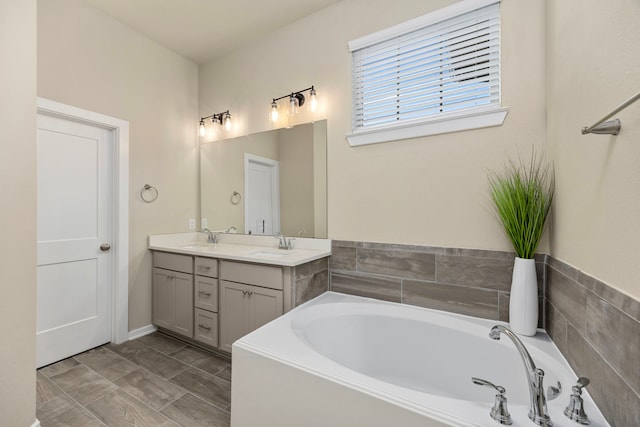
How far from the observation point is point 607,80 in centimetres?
95

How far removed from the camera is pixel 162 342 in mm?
2602

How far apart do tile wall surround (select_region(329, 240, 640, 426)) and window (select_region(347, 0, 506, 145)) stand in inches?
33.6

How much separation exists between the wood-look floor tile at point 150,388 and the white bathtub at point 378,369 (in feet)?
2.46

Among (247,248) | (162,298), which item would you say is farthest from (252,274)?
(162,298)

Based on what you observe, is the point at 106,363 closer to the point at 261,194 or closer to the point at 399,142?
the point at 261,194

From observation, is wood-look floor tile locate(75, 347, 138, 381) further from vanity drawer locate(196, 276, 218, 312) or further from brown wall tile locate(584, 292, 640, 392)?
brown wall tile locate(584, 292, 640, 392)

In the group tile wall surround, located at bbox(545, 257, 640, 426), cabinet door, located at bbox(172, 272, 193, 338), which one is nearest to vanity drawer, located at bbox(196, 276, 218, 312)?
cabinet door, located at bbox(172, 272, 193, 338)

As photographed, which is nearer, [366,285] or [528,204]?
[528,204]

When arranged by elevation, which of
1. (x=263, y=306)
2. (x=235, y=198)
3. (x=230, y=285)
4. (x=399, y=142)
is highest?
(x=399, y=142)

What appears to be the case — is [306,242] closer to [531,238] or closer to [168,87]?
[531,238]

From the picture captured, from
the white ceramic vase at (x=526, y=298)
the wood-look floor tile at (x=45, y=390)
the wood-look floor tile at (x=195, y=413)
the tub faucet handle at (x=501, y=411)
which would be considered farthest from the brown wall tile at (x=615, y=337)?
the wood-look floor tile at (x=45, y=390)

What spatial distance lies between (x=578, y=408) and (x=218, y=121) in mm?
3355

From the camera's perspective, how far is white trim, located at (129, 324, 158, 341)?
8.68 ft

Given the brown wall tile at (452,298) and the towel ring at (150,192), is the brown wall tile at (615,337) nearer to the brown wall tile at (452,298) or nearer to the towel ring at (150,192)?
the brown wall tile at (452,298)
